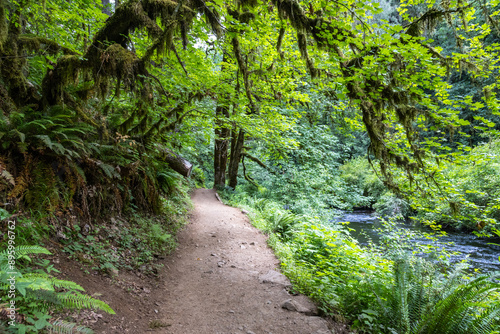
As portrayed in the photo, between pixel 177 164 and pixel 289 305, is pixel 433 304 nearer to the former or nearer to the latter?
pixel 289 305

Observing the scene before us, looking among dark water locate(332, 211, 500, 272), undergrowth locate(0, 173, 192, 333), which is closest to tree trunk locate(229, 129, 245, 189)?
dark water locate(332, 211, 500, 272)

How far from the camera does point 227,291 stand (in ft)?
13.8

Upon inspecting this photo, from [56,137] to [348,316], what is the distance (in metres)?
4.99

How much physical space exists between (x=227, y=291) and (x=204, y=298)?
418 millimetres

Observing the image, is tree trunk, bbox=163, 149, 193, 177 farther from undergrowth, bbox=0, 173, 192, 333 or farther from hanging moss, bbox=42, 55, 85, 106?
hanging moss, bbox=42, 55, 85, 106

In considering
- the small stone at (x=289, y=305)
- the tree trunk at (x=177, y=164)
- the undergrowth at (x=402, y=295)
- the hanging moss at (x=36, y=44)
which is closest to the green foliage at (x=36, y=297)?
the small stone at (x=289, y=305)

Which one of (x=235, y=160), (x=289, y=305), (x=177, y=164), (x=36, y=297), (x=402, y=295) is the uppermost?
(x=235, y=160)

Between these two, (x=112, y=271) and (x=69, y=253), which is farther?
(x=112, y=271)

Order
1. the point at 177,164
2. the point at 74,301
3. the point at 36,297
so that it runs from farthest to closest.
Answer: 1. the point at 177,164
2. the point at 74,301
3. the point at 36,297

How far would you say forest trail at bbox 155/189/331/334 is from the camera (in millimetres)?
3254

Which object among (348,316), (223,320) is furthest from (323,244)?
(223,320)

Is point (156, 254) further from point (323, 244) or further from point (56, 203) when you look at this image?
point (323, 244)

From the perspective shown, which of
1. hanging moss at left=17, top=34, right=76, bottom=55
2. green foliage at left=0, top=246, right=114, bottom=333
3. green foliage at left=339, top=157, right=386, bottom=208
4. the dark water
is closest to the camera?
green foliage at left=0, top=246, right=114, bottom=333

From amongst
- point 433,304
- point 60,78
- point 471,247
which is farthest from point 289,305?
point 471,247
